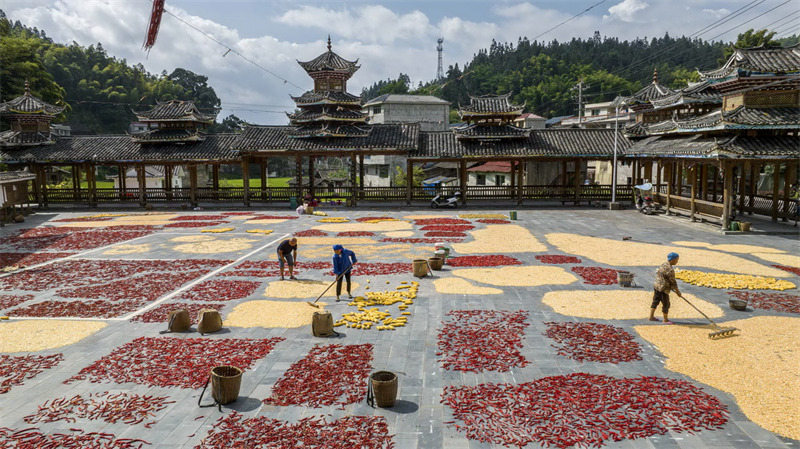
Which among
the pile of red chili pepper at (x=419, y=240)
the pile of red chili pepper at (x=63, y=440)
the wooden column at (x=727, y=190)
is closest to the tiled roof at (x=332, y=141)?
the pile of red chili pepper at (x=419, y=240)

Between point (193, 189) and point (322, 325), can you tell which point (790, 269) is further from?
point (193, 189)

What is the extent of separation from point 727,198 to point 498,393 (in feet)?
69.2

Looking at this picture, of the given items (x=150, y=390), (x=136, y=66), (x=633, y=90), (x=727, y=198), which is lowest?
(x=150, y=390)

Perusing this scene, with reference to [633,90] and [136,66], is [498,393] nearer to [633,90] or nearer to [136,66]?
[633,90]

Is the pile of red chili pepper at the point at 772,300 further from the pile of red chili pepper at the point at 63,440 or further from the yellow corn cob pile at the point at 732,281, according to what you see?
the pile of red chili pepper at the point at 63,440

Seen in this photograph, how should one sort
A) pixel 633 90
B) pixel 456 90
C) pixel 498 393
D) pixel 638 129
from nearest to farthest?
pixel 498 393 → pixel 638 129 → pixel 633 90 → pixel 456 90

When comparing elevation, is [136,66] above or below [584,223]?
above

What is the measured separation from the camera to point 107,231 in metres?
26.6

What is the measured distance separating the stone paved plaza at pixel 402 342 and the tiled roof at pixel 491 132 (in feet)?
49.6

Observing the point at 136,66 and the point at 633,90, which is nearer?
the point at 633,90

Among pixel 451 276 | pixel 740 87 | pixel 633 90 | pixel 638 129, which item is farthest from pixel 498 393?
pixel 633 90

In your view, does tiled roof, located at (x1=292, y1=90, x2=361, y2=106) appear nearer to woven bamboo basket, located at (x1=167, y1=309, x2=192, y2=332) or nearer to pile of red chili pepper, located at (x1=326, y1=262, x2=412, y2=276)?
pile of red chili pepper, located at (x1=326, y1=262, x2=412, y2=276)

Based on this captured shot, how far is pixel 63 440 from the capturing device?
6.76 m

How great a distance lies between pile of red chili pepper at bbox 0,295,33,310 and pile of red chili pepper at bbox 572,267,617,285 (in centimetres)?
1592
